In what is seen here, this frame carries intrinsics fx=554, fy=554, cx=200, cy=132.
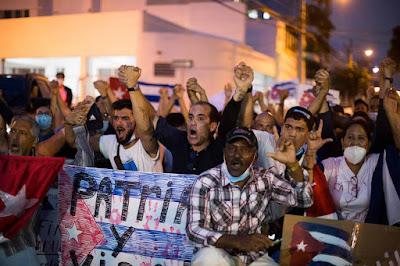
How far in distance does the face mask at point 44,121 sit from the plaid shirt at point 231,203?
3.12 m

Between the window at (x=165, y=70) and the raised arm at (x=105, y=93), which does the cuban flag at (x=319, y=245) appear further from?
the window at (x=165, y=70)

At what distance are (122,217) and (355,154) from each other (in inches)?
82.5

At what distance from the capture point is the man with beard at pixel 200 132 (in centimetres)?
491

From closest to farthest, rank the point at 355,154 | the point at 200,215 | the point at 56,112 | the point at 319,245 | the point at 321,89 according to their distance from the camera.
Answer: the point at 200,215 → the point at 319,245 → the point at 355,154 → the point at 321,89 → the point at 56,112

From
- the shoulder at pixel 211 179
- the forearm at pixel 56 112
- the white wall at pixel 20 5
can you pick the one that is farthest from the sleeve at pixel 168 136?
the white wall at pixel 20 5

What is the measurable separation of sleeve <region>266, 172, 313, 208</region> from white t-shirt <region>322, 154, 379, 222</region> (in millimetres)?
654

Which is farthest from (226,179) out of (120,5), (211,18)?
(211,18)

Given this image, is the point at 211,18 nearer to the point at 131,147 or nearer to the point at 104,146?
the point at 104,146

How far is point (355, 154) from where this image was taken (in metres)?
4.79

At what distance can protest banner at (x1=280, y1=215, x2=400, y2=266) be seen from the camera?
13.4ft

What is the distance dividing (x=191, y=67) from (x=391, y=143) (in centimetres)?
1812

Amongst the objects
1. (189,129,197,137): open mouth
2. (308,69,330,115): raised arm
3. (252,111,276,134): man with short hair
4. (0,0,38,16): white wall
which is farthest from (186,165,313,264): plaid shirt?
(0,0,38,16): white wall

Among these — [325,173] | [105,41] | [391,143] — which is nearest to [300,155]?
[325,173]

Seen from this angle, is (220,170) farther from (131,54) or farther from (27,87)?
(131,54)
